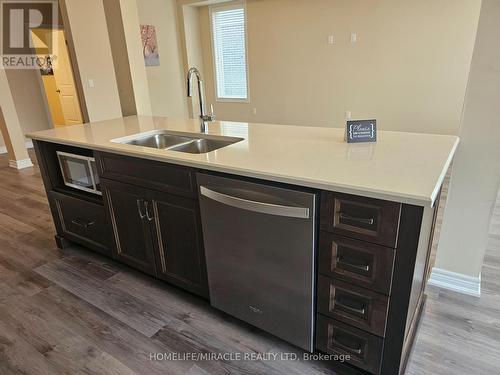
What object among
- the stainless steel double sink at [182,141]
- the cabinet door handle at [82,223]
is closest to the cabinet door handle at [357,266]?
the stainless steel double sink at [182,141]

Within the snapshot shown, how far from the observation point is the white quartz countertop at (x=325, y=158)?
1.12 metres

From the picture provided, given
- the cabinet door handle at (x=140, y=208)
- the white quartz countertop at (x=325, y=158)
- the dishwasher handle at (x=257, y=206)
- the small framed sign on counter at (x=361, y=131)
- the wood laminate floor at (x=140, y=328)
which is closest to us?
the white quartz countertop at (x=325, y=158)

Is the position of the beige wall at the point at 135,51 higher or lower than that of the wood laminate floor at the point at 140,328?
higher

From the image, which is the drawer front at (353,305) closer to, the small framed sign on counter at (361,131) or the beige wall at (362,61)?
the small framed sign on counter at (361,131)

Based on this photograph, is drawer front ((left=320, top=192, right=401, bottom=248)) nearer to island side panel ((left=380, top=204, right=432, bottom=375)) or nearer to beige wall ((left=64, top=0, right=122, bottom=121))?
island side panel ((left=380, top=204, right=432, bottom=375))

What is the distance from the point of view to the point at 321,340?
1.42 meters

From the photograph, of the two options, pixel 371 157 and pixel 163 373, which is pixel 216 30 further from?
pixel 163 373

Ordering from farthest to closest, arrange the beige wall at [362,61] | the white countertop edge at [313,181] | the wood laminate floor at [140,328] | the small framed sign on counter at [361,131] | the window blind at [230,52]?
the window blind at [230,52], the beige wall at [362,61], the small framed sign on counter at [361,131], the wood laminate floor at [140,328], the white countertop edge at [313,181]

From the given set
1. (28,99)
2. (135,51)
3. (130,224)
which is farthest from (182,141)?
(28,99)

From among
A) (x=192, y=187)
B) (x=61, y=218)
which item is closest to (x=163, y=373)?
(x=192, y=187)

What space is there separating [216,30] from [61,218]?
16.7 feet

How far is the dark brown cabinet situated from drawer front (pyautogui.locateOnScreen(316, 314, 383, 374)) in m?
0.67

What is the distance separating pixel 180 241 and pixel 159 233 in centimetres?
16

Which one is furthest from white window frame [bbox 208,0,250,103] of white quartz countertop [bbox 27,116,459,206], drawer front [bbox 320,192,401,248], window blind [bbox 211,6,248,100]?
drawer front [bbox 320,192,401,248]
